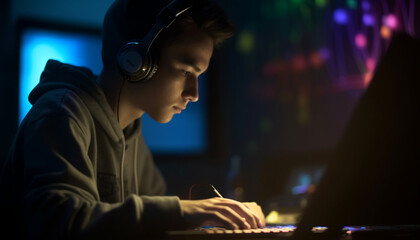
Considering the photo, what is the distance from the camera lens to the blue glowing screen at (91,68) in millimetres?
1908

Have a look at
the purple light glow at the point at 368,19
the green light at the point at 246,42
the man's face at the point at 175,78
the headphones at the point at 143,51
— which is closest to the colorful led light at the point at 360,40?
the purple light glow at the point at 368,19

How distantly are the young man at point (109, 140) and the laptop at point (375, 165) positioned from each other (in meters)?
0.07

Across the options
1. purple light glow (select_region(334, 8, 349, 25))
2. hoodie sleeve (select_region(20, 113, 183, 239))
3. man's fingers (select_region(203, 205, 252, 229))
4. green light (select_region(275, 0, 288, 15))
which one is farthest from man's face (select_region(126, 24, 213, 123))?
green light (select_region(275, 0, 288, 15))

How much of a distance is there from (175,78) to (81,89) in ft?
0.67

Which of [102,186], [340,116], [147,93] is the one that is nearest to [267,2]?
[340,116]

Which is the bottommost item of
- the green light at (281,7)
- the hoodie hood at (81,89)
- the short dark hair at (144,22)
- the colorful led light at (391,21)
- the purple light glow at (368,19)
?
the hoodie hood at (81,89)

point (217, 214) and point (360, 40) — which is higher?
point (360, 40)

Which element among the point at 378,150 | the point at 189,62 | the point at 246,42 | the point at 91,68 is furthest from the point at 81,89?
the point at 246,42

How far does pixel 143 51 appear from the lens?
2.98ft

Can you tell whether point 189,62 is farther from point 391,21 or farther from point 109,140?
point 391,21

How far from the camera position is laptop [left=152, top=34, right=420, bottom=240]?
22.4 inches

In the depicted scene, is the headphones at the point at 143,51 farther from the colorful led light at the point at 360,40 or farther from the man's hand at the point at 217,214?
the colorful led light at the point at 360,40

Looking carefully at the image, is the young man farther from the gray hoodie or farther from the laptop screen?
the laptop screen

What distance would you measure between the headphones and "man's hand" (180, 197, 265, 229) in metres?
0.32
